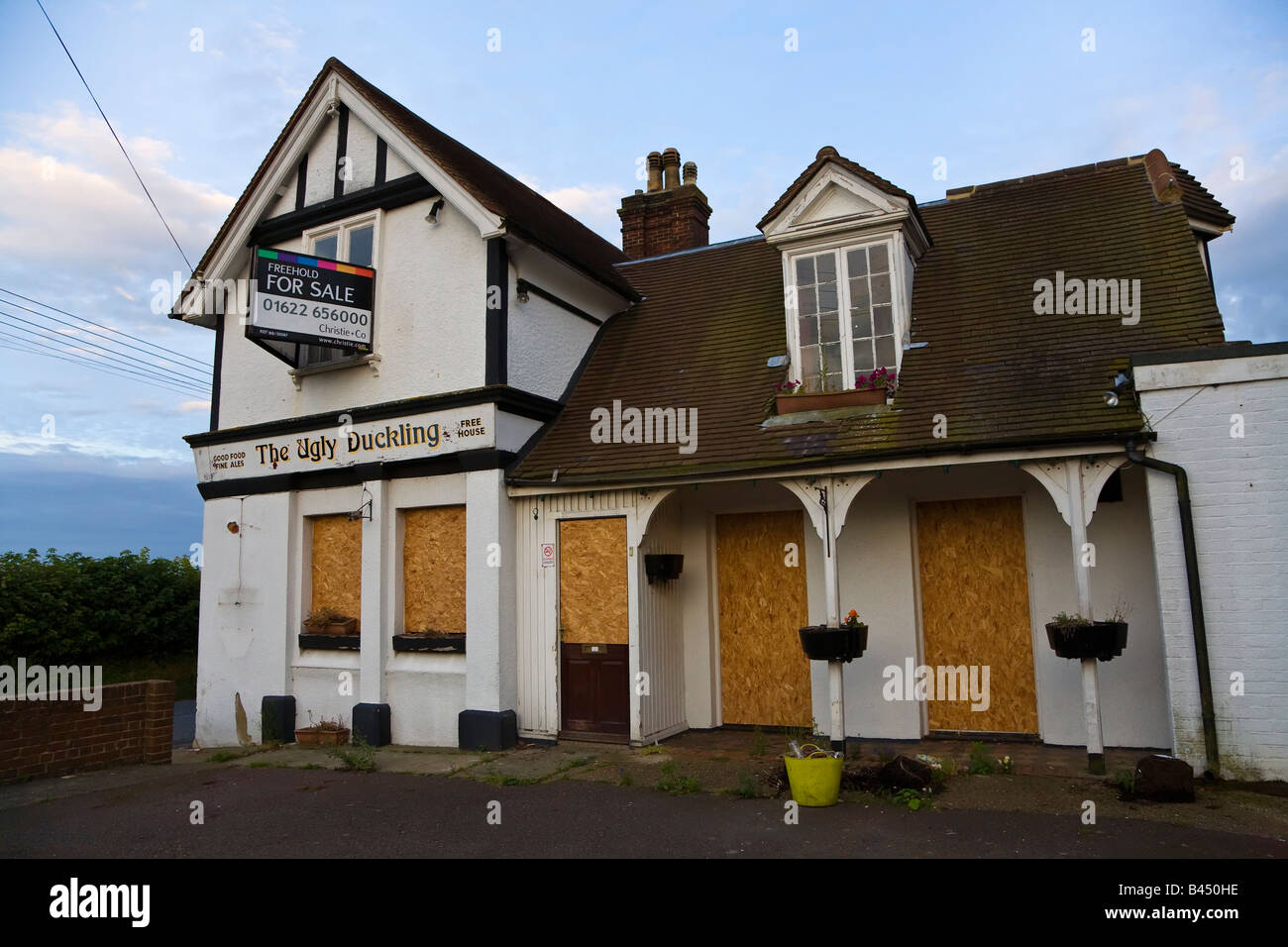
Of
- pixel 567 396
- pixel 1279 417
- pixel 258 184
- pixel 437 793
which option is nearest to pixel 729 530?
→ pixel 567 396

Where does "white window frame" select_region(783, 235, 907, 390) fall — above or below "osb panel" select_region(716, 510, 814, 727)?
above

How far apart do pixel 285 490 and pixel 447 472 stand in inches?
114

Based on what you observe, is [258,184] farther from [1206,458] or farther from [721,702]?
[1206,458]

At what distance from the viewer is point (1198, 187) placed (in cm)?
Result: 1089

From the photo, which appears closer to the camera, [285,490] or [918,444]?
[918,444]

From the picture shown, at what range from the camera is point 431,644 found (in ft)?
34.7

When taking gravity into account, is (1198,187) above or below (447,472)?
above

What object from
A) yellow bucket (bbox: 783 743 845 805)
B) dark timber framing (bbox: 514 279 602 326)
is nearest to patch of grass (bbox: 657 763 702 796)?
yellow bucket (bbox: 783 743 845 805)

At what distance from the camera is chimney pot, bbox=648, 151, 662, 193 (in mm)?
16391

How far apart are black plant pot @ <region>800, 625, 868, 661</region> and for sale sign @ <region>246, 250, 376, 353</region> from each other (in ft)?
22.3

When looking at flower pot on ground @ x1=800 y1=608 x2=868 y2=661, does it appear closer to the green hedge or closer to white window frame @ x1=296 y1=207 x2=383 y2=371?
white window frame @ x1=296 y1=207 x2=383 y2=371

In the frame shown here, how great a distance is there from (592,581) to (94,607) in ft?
35.9
